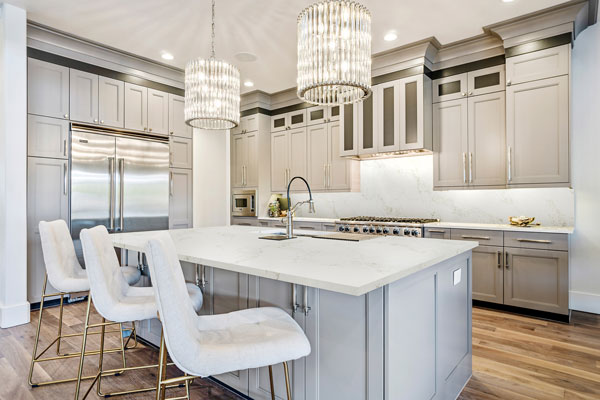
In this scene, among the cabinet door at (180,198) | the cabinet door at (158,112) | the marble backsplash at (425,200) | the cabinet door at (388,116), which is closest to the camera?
the marble backsplash at (425,200)

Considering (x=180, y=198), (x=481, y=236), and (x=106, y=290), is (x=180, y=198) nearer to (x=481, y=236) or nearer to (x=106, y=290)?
(x=106, y=290)

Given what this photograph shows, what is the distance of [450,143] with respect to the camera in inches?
157

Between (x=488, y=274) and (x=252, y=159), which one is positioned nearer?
(x=488, y=274)

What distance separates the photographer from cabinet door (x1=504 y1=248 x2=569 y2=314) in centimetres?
309

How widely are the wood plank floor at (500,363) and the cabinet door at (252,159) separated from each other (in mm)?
3174

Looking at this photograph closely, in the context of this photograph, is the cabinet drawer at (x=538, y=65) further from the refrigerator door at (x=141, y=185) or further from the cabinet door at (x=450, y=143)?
the refrigerator door at (x=141, y=185)

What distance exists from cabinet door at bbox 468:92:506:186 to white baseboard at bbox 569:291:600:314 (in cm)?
131

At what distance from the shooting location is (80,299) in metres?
3.94

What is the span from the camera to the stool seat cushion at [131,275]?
2414 millimetres

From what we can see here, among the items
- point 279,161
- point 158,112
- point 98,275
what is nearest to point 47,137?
point 158,112

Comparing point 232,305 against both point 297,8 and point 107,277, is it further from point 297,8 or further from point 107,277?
point 297,8

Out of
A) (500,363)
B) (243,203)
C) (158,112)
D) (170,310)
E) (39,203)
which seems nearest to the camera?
(170,310)

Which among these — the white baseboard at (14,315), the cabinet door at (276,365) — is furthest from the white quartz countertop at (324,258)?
the white baseboard at (14,315)

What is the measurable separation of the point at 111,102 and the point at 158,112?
58cm
